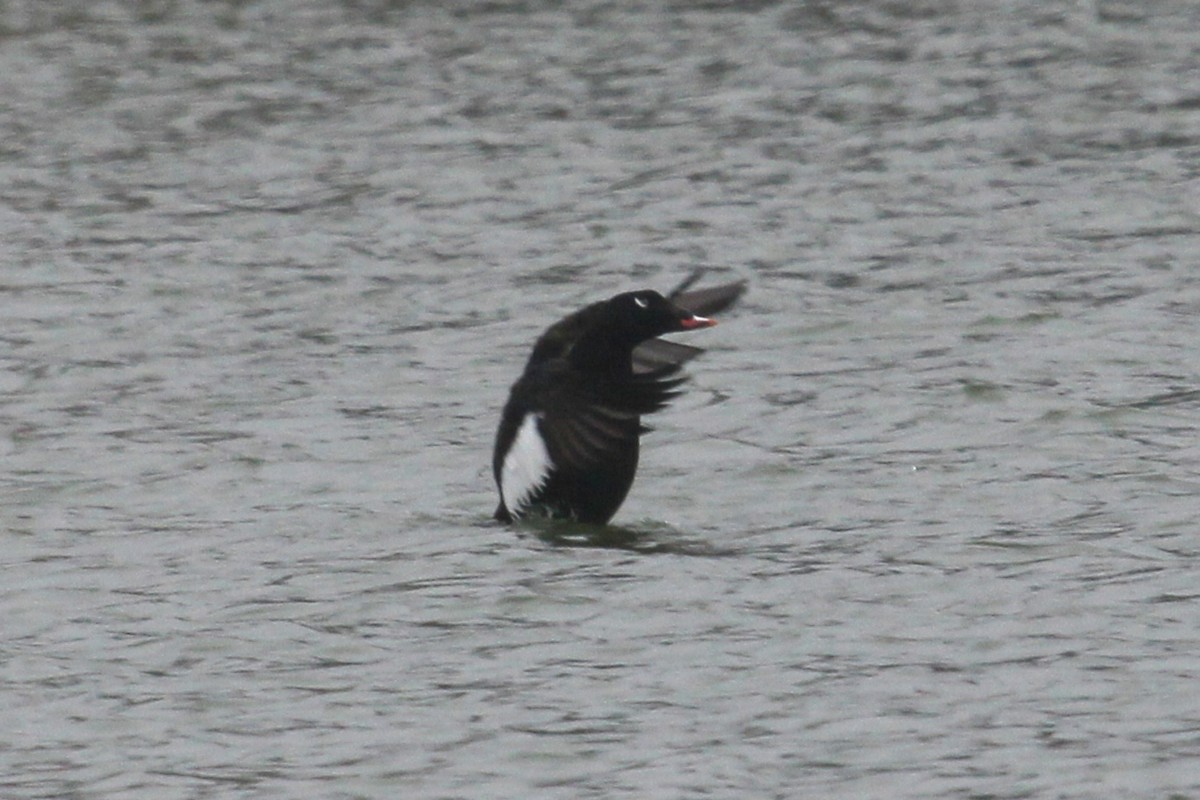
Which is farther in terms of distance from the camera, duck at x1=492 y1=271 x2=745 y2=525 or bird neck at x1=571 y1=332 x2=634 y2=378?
bird neck at x1=571 y1=332 x2=634 y2=378

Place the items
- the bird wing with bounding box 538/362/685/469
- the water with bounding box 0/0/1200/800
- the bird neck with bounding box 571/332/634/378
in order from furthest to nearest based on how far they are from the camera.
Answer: the bird neck with bounding box 571/332/634/378, the bird wing with bounding box 538/362/685/469, the water with bounding box 0/0/1200/800

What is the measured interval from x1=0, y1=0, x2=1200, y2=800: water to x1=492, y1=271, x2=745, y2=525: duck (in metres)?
0.24

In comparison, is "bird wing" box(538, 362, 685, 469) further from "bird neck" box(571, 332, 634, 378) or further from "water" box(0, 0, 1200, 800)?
"water" box(0, 0, 1200, 800)

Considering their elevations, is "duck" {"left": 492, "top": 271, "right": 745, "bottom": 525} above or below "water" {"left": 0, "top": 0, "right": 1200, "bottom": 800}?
above

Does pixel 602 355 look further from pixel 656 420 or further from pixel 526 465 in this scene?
pixel 656 420

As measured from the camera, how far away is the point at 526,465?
32.7 feet

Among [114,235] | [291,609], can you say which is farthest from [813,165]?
[291,609]

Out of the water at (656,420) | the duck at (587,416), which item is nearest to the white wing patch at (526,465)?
the duck at (587,416)

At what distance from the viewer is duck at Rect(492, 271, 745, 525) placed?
9.77 m

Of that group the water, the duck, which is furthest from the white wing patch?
the water

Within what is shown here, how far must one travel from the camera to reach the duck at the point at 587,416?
385 inches

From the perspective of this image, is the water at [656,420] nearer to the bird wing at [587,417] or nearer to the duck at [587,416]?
the duck at [587,416]

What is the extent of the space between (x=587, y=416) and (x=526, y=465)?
0.35 meters

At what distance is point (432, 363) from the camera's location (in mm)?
13406
